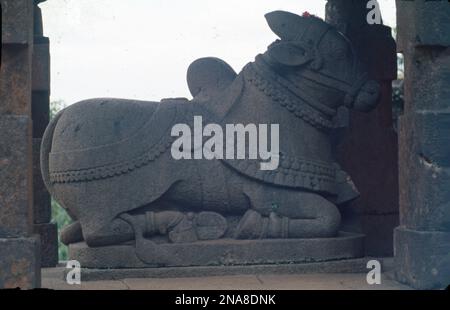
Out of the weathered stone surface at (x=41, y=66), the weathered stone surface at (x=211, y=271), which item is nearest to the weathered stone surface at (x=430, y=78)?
the weathered stone surface at (x=211, y=271)

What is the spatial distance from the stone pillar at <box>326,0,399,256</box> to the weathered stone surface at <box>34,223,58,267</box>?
256 cm

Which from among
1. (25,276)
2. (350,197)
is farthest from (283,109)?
(25,276)

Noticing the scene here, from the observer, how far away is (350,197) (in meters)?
9.25

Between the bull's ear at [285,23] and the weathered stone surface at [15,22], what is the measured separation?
255 centimetres

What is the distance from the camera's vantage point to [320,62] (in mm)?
9180

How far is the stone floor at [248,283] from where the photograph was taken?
7.90 meters

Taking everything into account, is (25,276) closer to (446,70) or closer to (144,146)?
(144,146)

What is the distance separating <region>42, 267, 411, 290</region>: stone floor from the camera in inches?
311

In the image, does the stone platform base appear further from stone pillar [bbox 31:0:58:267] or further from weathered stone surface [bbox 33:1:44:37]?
weathered stone surface [bbox 33:1:44:37]

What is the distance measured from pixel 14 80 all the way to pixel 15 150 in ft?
1.45

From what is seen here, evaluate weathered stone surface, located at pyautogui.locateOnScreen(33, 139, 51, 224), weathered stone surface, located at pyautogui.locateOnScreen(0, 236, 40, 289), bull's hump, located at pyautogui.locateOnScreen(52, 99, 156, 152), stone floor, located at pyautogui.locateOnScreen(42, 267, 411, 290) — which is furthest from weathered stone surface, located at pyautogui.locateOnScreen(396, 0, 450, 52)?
weathered stone surface, located at pyautogui.locateOnScreen(33, 139, 51, 224)

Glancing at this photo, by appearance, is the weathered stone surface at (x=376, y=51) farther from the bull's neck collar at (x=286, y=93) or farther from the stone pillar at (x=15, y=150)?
the stone pillar at (x=15, y=150)

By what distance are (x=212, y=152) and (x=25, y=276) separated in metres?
2.07

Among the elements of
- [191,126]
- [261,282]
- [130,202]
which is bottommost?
[261,282]
